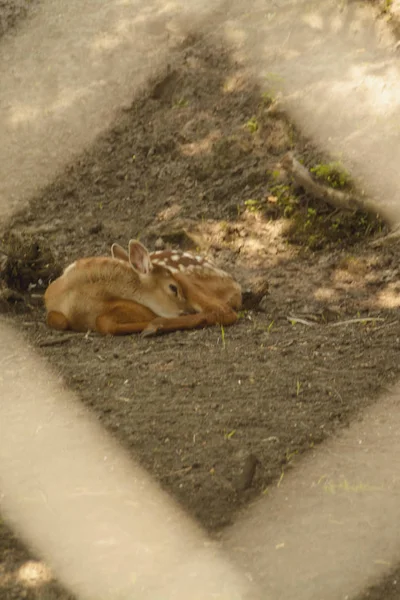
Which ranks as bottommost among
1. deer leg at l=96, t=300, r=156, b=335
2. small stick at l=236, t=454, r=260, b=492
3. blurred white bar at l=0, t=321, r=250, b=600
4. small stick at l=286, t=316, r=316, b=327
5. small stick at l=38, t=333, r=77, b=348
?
small stick at l=286, t=316, r=316, b=327

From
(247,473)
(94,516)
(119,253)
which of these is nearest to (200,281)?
(119,253)

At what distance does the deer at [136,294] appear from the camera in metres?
6.10

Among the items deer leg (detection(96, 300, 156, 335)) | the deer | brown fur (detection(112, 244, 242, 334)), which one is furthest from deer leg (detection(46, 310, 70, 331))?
brown fur (detection(112, 244, 242, 334))

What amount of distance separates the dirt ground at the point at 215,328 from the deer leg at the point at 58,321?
65 mm

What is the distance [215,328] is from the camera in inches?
231

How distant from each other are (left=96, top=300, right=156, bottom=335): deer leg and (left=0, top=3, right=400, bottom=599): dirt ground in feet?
0.54

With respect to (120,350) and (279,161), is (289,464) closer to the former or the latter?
(120,350)

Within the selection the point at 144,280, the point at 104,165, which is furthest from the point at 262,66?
the point at 144,280

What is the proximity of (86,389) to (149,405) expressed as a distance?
46cm

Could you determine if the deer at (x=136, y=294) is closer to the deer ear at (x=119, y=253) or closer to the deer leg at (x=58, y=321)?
the deer leg at (x=58, y=321)

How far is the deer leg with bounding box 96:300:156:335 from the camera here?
6012 millimetres

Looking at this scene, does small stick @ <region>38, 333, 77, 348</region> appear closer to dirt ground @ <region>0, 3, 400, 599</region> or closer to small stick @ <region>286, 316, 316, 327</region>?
dirt ground @ <region>0, 3, 400, 599</region>

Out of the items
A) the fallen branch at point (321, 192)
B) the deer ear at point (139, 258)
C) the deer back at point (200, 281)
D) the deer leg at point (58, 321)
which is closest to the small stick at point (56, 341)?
the deer leg at point (58, 321)

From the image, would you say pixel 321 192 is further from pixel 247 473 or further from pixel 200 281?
pixel 247 473
